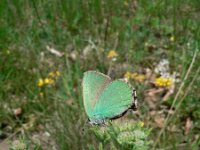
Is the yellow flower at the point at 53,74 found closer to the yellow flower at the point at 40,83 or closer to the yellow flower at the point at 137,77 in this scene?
the yellow flower at the point at 40,83

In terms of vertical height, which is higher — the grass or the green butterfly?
the grass

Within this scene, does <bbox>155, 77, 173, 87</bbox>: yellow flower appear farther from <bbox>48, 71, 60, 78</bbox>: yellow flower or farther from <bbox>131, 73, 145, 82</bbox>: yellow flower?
<bbox>48, 71, 60, 78</bbox>: yellow flower

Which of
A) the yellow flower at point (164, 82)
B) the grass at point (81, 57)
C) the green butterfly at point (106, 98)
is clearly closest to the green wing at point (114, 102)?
the green butterfly at point (106, 98)

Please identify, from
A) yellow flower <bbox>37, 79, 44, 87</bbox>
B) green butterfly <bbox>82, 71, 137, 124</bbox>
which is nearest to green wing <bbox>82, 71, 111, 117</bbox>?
green butterfly <bbox>82, 71, 137, 124</bbox>

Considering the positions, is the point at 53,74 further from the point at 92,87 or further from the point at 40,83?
the point at 92,87

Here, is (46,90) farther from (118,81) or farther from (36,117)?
(118,81)

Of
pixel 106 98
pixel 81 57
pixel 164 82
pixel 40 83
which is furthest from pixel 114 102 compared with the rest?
pixel 81 57
